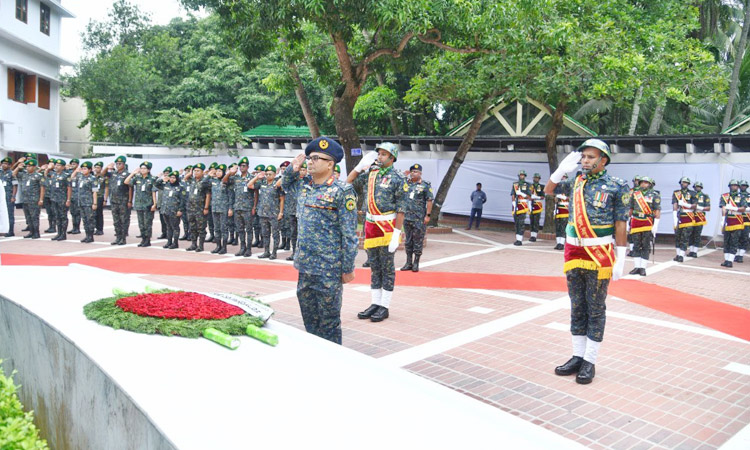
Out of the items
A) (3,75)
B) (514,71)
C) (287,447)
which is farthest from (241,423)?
(3,75)

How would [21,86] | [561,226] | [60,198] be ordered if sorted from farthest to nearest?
1. [21,86]
2. [561,226]
3. [60,198]

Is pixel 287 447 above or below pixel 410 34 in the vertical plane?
below

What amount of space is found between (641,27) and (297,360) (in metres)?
14.1

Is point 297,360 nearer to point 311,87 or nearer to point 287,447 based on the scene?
point 287,447

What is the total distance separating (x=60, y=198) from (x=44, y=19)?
1400 centimetres

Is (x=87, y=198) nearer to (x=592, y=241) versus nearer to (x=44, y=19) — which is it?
(x=592, y=241)

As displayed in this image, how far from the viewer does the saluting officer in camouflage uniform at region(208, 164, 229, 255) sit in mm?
12500

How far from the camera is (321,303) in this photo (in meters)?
4.73

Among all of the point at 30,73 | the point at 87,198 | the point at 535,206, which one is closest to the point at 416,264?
the point at 535,206

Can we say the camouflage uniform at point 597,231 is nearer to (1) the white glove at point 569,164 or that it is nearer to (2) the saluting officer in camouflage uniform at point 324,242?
(1) the white glove at point 569,164

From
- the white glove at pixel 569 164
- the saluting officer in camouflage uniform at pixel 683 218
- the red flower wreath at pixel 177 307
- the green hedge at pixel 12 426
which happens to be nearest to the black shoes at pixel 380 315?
the white glove at pixel 569 164

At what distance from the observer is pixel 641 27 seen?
14.3 meters

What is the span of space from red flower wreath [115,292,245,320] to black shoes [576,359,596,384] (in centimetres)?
297

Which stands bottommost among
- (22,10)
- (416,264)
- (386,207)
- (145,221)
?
(416,264)
